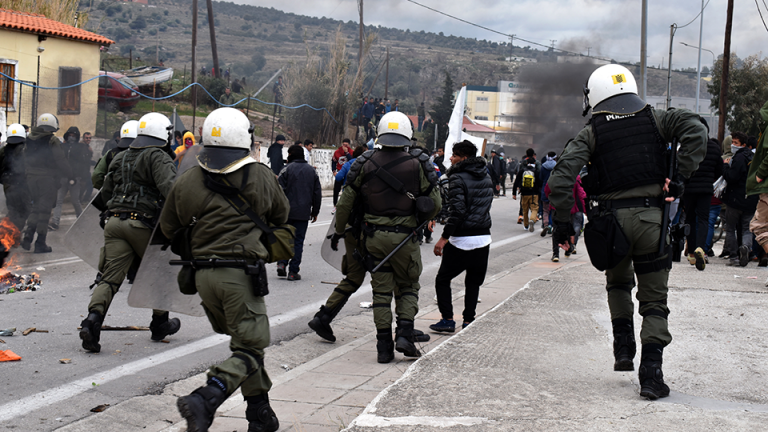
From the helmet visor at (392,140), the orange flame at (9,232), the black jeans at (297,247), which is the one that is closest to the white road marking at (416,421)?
the helmet visor at (392,140)

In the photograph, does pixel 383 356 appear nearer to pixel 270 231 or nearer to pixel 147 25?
pixel 270 231

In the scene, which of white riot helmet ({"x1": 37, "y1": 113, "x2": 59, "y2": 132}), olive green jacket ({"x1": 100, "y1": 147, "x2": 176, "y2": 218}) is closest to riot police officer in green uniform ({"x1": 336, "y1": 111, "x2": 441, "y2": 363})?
olive green jacket ({"x1": 100, "y1": 147, "x2": 176, "y2": 218})

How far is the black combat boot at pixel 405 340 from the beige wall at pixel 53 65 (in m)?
11.4

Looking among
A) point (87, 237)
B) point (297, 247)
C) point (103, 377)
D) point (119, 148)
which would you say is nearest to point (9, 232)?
point (297, 247)

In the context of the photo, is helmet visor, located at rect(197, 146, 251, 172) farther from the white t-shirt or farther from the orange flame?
the orange flame

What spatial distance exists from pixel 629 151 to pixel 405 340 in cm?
214

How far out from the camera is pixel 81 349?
5.41 m

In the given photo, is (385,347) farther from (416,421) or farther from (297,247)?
(297,247)

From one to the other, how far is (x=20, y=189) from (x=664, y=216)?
364 inches

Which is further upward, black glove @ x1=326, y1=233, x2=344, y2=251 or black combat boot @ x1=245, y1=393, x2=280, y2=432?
black glove @ x1=326, y1=233, x2=344, y2=251

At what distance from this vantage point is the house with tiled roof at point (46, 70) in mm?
13938

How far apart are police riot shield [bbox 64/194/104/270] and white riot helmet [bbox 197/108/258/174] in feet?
9.44

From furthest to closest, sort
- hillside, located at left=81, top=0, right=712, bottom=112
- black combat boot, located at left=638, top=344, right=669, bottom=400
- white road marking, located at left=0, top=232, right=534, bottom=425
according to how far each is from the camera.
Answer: hillside, located at left=81, top=0, right=712, bottom=112
white road marking, located at left=0, top=232, right=534, bottom=425
black combat boot, located at left=638, top=344, right=669, bottom=400

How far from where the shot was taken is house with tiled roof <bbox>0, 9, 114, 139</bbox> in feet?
45.7
